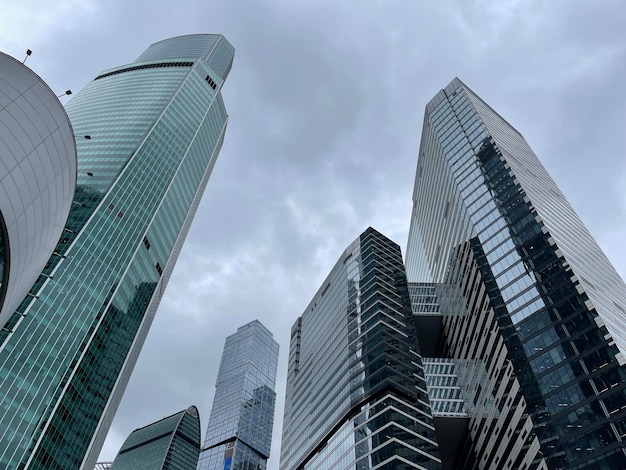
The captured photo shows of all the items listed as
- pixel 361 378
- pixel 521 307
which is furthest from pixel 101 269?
pixel 521 307

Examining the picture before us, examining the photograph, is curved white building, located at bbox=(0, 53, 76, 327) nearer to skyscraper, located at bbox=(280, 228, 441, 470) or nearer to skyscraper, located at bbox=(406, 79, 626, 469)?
skyscraper, located at bbox=(280, 228, 441, 470)

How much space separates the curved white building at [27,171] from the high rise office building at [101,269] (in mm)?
35825

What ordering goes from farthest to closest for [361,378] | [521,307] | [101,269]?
[361,378], [101,269], [521,307]

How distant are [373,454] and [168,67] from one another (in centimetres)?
13888

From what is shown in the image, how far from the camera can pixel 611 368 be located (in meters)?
74.3

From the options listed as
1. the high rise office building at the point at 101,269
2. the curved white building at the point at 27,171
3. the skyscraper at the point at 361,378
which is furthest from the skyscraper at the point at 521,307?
the high rise office building at the point at 101,269

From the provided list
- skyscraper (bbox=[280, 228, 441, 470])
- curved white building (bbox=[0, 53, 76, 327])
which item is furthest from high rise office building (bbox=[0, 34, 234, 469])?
skyscraper (bbox=[280, 228, 441, 470])

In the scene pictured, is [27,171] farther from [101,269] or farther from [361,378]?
[361,378]

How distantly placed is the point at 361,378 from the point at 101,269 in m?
55.5

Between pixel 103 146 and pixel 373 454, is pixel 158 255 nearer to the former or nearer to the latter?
pixel 103 146

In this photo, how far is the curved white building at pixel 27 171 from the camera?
39219 mm

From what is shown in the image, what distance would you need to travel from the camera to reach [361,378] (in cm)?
11025

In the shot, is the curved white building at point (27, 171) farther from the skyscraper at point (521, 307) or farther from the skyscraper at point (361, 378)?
the skyscraper at point (521, 307)

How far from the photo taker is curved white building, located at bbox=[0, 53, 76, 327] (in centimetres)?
3922
